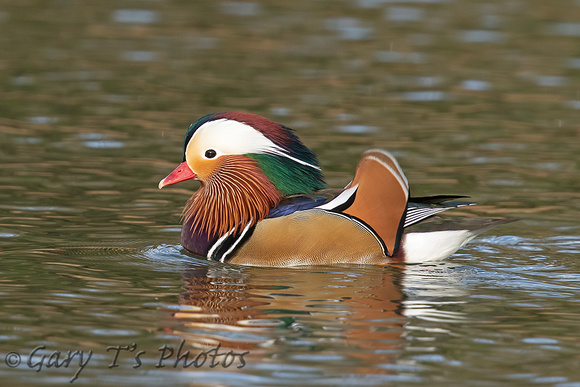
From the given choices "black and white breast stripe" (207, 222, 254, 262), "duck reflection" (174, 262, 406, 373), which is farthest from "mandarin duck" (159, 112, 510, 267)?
"duck reflection" (174, 262, 406, 373)

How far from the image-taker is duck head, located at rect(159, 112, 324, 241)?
864cm

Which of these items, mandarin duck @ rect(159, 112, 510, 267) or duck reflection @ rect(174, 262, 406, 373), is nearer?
duck reflection @ rect(174, 262, 406, 373)

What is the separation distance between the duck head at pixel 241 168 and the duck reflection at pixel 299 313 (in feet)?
1.46

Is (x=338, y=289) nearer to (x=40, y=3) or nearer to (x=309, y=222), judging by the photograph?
(x=309, y=222)

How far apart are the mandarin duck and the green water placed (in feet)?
0.56

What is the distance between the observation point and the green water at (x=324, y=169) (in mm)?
6379

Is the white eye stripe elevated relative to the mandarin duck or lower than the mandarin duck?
elevated

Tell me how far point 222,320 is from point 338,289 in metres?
1.11

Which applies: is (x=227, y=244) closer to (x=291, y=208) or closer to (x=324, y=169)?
(x=291, y=208)

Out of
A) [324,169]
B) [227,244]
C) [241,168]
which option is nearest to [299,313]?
[227,244]

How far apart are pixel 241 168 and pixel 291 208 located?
0.60 m

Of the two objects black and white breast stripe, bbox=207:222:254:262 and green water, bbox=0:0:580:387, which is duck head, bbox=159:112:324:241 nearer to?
black and white breast stripe, bbox=207:222:254:262

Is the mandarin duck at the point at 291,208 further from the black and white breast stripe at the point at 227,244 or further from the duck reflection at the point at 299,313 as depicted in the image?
the duck reflection at the point at 299,313

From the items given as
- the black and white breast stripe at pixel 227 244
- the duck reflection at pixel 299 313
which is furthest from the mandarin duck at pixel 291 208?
the duck reflection at pixel 299 313
